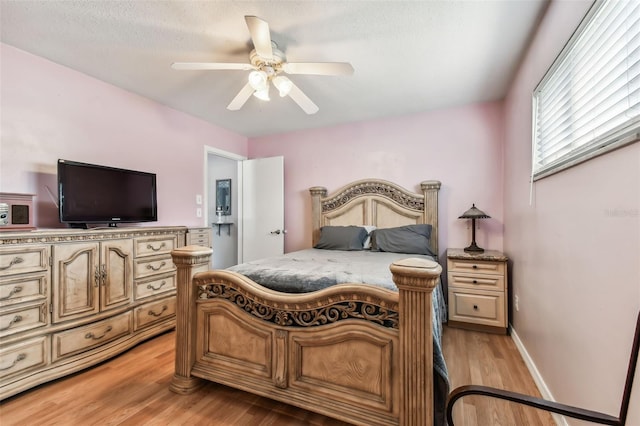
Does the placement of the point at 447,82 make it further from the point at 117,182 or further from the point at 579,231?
the point at 117,182

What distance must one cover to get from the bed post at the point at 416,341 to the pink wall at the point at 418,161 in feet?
7.41

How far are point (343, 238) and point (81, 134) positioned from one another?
267cm

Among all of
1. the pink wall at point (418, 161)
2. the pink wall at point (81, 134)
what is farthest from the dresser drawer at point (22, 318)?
the pink wall at point (418, 161)

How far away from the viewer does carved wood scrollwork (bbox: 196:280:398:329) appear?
1.37 meters

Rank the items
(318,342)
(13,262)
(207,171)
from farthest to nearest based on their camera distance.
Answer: (207,171) < (13,262) < (318,342)

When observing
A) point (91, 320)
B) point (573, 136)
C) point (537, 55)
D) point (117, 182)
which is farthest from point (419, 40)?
point (91, 320)

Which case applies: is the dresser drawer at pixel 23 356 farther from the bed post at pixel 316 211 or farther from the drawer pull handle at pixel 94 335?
the bed post at pixel 316 211

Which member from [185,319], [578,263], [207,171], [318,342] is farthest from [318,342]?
[207,171]

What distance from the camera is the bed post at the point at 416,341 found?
47.5 inches

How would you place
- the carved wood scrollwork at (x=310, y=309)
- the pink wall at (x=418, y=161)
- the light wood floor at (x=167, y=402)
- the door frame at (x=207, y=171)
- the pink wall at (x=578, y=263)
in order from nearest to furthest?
the pink wall at (x=578, y=263), the carved wood scrollwork at (x=310, y=309), the light wood floor at (x=167, y=402), the pink wall at (x=418, y=161), the door frame at (x=207, y=171)

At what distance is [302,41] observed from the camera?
2.00 metres

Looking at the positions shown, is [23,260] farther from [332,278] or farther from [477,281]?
[477,281]

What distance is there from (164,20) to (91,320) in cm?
220

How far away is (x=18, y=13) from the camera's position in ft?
5.66
